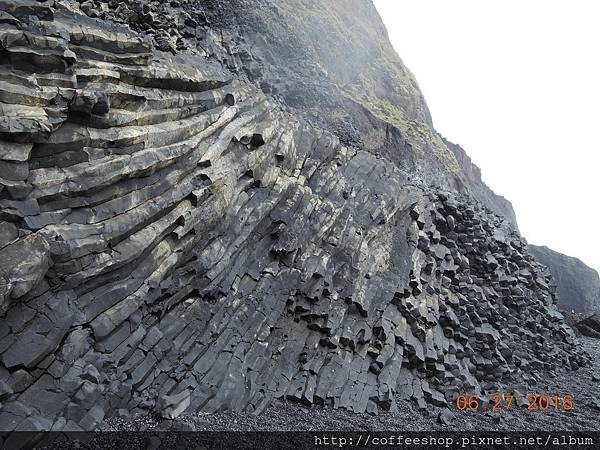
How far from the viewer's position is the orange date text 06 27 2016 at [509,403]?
16930 mm

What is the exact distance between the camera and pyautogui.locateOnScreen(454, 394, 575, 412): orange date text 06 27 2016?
55.5 feet

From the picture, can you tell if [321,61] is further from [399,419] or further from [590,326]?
[590,326]

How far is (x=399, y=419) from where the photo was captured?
47.3 feet

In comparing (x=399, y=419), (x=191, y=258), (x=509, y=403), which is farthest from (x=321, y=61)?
(x=399, y=419)

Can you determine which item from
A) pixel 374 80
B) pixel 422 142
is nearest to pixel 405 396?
pixel 422 142

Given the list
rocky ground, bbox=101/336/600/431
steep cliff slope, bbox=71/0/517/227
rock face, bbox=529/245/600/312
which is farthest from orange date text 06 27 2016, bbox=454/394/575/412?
rock face, bbox=529/245/600/312

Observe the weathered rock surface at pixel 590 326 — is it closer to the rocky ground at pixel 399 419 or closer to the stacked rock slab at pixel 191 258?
the stacked rock slab at pixel 191 258

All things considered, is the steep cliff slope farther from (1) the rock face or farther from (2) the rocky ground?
(2) the rocky ground

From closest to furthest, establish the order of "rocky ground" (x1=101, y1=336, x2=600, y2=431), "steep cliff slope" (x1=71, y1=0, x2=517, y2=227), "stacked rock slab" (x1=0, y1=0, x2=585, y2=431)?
"stacked rock slab" (x1=0, y1=0, x2=585, y2=431), "rocky ground" (x1=101, y1=336, x2=600, y2=431), "steep cliff slope" (x1=71, y1=0, x2=517, y2=227)

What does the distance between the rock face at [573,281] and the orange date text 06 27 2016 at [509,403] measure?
26689 mm

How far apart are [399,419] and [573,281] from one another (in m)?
36.8

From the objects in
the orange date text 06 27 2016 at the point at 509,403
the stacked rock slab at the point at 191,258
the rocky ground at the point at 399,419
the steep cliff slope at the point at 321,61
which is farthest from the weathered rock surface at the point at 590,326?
the orange date text 06 27 2016 at the point at 509,403

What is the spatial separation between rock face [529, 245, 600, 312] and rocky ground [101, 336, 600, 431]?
24.0 m

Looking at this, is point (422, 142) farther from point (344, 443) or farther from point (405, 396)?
point (344, 443)
